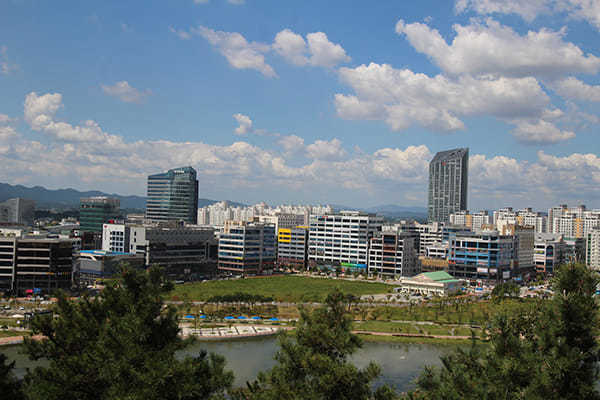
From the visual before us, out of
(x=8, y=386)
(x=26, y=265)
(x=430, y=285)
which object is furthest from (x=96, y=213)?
(x=8, y=386)

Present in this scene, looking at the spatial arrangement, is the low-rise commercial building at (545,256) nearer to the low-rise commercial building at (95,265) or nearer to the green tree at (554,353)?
the low-rise commercial building at (95,265)

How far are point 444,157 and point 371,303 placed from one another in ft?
334

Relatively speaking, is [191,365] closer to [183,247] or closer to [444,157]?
[183,247]

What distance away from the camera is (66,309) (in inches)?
463

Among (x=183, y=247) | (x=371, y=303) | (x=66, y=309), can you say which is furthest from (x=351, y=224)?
(x=66, y=309)

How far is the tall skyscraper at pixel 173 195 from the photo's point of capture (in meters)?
83.2

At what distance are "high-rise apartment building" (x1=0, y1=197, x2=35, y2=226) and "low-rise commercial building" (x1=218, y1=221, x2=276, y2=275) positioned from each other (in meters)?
64.5

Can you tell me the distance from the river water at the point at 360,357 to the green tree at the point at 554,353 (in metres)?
11.6

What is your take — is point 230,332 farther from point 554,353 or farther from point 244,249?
point 244,249

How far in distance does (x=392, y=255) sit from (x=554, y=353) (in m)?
48.7

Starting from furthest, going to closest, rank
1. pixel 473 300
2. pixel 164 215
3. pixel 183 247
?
pixel 164 215, pixel 183 247, pixel 473 300

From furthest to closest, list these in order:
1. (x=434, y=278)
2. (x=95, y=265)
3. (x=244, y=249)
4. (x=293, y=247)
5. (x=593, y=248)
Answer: (x=593, y=248) → (x=293, y=247) → (x=244, y=249) → (x=434, y=278) → (x=95, y=265)

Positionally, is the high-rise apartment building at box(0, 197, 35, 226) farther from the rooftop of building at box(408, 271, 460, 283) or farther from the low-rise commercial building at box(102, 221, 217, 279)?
the rooftop of building at box(408, 271, 460, 283)

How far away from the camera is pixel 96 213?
7612cm
